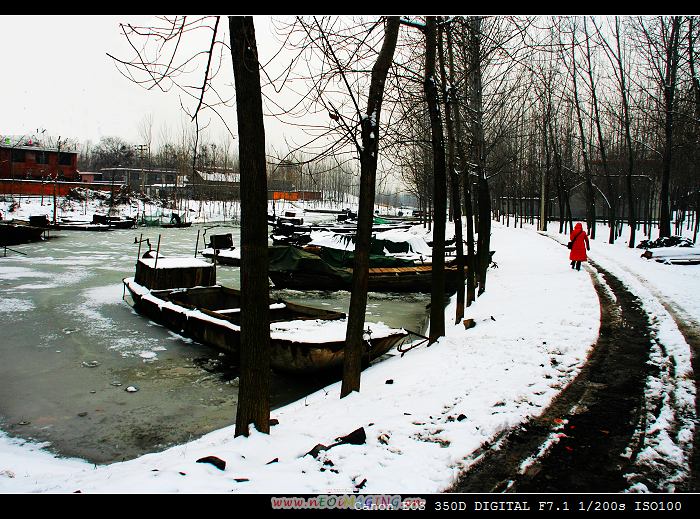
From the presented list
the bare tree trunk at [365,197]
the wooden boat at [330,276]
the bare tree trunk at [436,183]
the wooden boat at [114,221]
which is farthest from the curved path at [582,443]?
the wooden boat at [114,221]

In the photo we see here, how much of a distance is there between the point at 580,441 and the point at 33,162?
6812cm

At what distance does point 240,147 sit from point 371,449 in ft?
9.25

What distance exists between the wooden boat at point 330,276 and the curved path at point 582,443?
11092mm

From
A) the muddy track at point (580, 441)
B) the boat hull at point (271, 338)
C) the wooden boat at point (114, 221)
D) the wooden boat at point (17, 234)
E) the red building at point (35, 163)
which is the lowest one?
the boat hull at point (271, 338)

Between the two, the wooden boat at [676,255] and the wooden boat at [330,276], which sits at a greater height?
the wooden boat at [676,255]

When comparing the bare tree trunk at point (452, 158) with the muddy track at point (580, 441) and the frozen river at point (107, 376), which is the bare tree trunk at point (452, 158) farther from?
the muddy track at point (580, 441)

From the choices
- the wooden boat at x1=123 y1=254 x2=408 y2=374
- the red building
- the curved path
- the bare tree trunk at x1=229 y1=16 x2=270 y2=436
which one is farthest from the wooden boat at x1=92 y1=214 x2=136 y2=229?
the curved path

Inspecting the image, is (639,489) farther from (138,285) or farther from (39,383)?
(138,285)

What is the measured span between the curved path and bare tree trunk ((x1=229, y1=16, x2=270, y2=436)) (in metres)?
1.97

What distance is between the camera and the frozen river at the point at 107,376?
627cm

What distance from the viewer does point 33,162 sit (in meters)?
58.5

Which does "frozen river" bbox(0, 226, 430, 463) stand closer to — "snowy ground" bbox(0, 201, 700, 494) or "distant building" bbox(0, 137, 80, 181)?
"snowy ground" bbox(0, 201, 700, 494)

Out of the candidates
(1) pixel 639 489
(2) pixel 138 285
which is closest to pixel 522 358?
(1) pixel 639 489

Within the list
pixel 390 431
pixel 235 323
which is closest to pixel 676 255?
pixel 235 323
